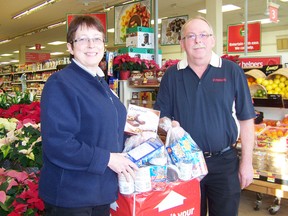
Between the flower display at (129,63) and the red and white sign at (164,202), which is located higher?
the flower display at (129,63)

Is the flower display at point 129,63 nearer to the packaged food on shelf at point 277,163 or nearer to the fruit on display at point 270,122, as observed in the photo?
the fruit on display at point 270,122

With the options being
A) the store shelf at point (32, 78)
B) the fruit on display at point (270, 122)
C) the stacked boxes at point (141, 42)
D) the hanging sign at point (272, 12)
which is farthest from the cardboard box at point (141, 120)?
the store shelf at point (32, 78)

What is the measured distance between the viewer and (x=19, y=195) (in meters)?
2.01

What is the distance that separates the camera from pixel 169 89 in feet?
7.36

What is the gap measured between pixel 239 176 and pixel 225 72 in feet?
2.28

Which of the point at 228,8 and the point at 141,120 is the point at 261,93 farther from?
the point at 228,8

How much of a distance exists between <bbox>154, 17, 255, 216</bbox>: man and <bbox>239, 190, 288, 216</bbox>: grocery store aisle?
2027 mm

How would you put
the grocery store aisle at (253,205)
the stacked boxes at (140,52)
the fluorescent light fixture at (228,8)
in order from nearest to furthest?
1. the grocery store aisle at (253,205)
2. the stacked boxes at (140,52)
3. the fluorescent light fixture at (228,8)

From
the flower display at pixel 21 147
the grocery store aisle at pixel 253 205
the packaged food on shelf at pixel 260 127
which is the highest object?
the flower display at pixel 21 147

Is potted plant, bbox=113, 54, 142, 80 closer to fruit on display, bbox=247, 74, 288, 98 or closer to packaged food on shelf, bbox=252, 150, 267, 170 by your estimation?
fruit on display, bbox=247, 74, 288, 98

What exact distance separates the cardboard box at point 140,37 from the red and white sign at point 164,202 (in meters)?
3.92

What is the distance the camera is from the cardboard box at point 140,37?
17.6ft

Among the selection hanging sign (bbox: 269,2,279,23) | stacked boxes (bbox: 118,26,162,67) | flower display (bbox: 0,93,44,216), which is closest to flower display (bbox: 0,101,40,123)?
flower display (bbox: 0,93,44,216)

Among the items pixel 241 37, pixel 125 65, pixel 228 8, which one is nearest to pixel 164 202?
pixel 125 65
